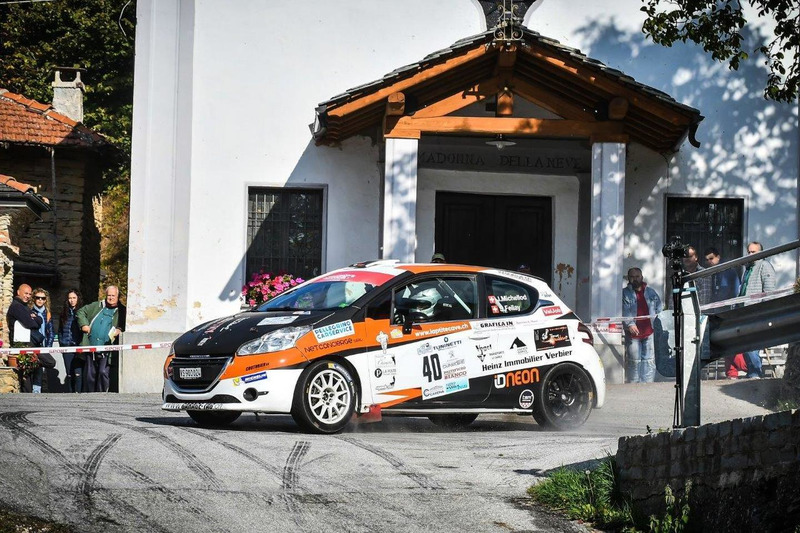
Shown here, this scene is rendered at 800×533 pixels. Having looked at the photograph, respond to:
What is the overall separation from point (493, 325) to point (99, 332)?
8929 millimetres

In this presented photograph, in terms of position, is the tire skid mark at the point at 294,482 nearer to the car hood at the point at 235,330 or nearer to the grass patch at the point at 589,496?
the car hood at the point at 235,330

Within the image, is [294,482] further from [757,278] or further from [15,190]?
[15,190]

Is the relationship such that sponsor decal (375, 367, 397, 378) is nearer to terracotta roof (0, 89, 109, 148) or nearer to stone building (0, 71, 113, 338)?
stone building (0, 71, 113, 338)

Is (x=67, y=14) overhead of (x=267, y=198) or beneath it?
overhead

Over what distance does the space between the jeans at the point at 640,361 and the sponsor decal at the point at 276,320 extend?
8.16 metres

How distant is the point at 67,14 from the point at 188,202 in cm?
2225

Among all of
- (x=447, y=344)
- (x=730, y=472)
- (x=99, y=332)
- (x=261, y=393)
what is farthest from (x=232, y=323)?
(x=99, y=332)

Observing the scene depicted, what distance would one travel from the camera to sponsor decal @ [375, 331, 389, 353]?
12.1 meters

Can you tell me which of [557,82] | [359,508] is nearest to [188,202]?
[557,82]

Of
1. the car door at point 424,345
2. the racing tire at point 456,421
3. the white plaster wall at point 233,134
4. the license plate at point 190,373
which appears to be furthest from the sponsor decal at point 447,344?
the white plaster wall at point 233,134

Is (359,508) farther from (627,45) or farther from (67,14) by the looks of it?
(67,14)

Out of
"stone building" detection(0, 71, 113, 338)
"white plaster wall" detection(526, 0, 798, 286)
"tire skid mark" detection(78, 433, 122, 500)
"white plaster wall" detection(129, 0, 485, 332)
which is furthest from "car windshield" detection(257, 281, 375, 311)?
"stone building" detection(0, 71, 113, 338)

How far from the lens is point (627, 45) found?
21453mm

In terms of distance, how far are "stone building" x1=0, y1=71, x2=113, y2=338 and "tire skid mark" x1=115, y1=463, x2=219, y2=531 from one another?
2235cm
